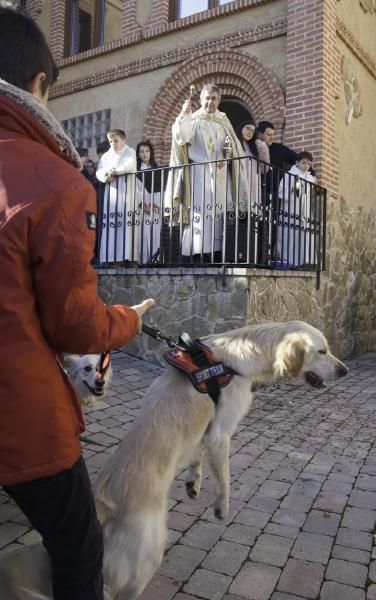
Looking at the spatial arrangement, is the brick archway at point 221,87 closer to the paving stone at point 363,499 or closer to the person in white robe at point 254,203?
the person in white robe at point 254,203

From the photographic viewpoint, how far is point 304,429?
521cm

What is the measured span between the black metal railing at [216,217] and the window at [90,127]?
4083mm

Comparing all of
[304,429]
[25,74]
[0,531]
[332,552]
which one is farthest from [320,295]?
[25,74]

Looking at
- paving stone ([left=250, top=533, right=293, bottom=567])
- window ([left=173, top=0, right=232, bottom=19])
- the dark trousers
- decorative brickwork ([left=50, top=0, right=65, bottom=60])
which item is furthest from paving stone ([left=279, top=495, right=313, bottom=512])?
decorative brickwork ([left=50, top=0, right=65, bottom=60])

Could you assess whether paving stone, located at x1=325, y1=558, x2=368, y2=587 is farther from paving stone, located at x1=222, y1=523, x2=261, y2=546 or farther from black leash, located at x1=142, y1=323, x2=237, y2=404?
black leash, located at x1=142, y1=323, x2=237, y2=404

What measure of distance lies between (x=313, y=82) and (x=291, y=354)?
704 centimetres

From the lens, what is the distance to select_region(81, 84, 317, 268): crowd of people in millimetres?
7059

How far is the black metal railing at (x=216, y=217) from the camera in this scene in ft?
23.1

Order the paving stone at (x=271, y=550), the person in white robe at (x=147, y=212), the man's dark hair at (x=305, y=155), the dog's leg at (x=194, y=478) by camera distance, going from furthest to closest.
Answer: the man's dark hair at (x=305, y=155) → the person in white robe at (x=147, y=212) → the dog's leg at (x=194, y=478) → the paving stone at (x=271, y=550)

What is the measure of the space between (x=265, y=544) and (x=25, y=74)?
8.76ft

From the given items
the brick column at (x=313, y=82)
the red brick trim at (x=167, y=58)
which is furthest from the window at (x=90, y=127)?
the brick column at (x=313, y=82)

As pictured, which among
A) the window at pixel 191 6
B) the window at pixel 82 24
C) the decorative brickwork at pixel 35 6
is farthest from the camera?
the decorative brickwork at pixel 35 6

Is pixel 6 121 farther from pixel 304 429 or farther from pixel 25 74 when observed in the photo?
pixel 304 429

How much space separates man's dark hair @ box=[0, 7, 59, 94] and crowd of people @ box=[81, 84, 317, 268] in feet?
17.0
